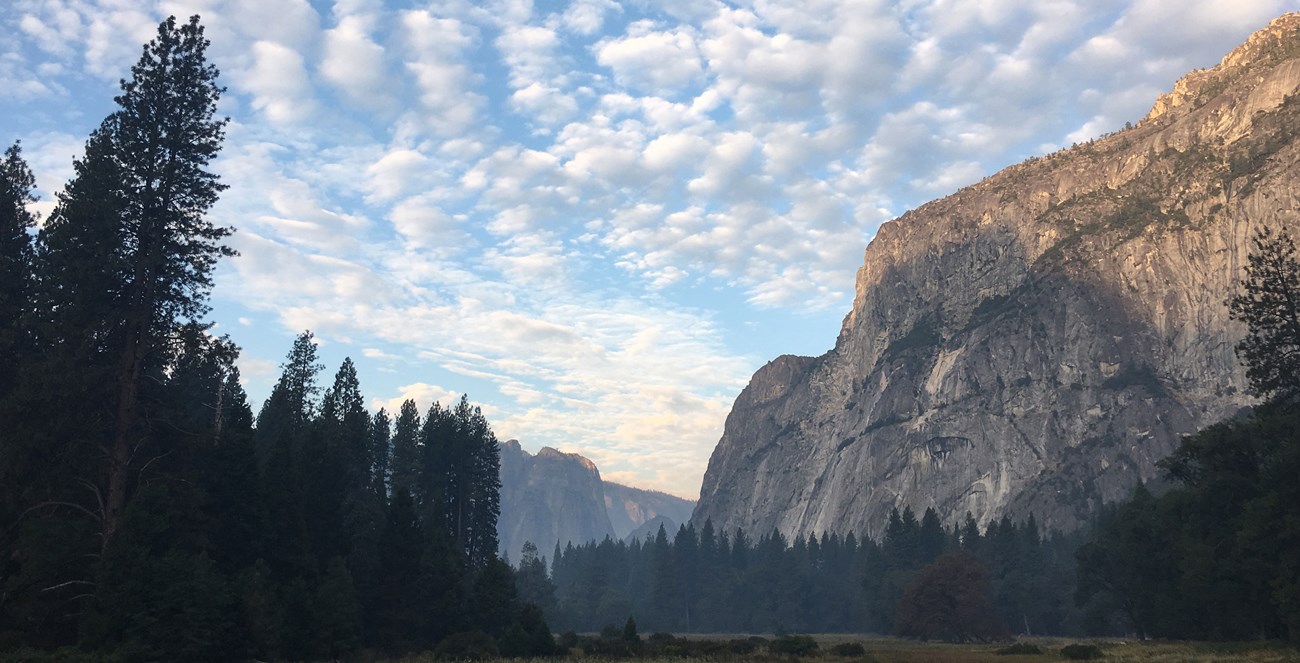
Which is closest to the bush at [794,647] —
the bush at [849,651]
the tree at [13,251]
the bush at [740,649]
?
Answer: the bush at [740,649]

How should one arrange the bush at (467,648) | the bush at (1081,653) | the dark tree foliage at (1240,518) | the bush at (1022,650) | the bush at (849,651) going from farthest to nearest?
the bush at (1022,650)
the bush at (849,651)
the bush at (1081,653)
the bush at (467,648)
the dark tree foliage at (1240,518)

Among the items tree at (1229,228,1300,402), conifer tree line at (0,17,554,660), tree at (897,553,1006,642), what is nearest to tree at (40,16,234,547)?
conifer tree line at (0,17,554,660)

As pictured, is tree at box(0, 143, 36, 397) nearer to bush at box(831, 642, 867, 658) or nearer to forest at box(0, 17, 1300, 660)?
forest at box(0, 17, 1300, 660)

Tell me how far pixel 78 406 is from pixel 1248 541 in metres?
65.3

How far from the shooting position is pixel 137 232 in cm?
4959

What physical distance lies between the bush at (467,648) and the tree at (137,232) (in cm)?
2153

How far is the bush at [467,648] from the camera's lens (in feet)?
194

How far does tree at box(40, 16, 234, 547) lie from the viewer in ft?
156

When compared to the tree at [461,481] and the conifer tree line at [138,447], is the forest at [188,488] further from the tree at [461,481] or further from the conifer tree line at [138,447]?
the tree at [461,481]

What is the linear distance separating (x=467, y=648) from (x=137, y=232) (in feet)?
103

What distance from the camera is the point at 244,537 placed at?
58.7 m

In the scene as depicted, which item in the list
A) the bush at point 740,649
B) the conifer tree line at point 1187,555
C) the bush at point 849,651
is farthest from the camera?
the bush at point 849,651

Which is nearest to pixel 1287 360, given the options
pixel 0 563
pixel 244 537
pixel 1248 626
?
pixel 1248 626

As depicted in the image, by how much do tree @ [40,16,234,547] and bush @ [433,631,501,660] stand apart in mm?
21525
